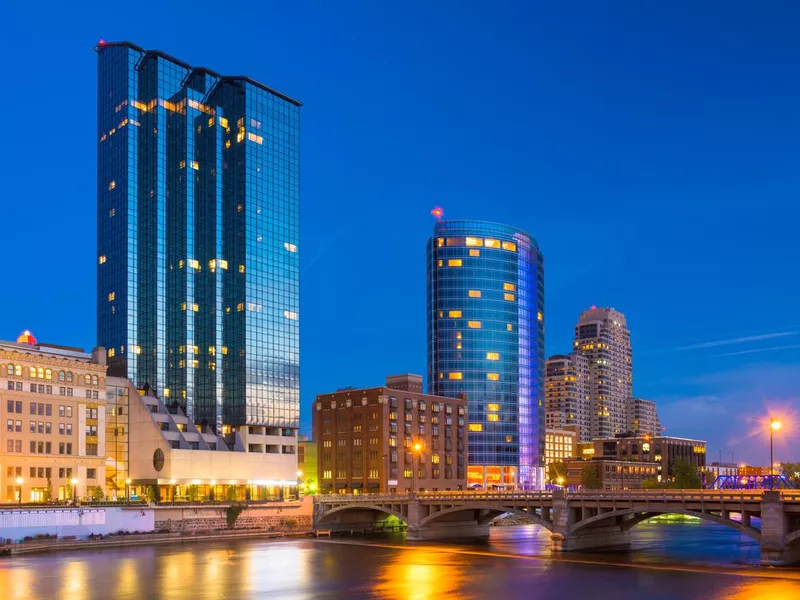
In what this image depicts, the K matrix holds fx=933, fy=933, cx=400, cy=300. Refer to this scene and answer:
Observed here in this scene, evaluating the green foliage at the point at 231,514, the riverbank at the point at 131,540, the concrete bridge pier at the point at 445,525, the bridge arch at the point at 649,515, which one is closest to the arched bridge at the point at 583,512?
the bridge arch at the point at 649,515

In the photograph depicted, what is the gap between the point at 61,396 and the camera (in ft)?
528

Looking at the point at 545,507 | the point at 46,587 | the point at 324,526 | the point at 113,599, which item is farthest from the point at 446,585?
the point at 324,526

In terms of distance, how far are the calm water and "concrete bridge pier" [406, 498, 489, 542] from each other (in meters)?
13.1

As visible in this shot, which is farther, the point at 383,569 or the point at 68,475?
the point at 68,475

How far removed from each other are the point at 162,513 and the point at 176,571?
5067cm

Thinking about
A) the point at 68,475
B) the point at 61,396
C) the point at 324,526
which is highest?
the point at 61,396

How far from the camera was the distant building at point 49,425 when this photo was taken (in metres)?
152

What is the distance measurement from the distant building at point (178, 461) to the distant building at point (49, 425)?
1009cm

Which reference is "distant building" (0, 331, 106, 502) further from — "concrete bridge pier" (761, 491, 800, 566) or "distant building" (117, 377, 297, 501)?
"concrete bridge pier" (761, 491, 800, 566)

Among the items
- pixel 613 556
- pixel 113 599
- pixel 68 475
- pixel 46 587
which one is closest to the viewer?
pixel 113 599

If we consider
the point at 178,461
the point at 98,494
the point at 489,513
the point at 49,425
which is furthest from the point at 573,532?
the point at 49,425

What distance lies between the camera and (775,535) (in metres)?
105

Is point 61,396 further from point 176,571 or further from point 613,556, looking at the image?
point 613,556

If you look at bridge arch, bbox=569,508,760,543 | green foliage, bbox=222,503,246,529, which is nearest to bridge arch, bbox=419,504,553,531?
bridge arch, bbox=569,508,760,543
